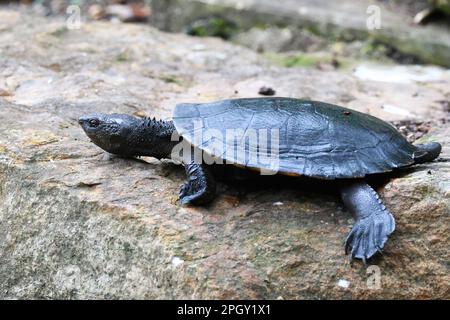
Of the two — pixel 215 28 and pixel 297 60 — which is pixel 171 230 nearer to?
pixel 297 60

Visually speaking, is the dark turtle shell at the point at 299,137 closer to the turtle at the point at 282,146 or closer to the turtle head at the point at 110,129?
the turtle at the point at 282,146

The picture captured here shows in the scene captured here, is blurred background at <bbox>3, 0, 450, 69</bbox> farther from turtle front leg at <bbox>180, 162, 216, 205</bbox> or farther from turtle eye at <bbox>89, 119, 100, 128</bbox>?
turtle front leg at <bbox>180, 162, 216, 205</bbox>

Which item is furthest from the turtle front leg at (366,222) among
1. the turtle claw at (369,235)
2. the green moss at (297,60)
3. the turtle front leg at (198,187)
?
the green moss at (297,60)

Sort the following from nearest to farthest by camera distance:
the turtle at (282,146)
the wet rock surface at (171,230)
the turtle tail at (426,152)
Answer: the wet rock surface at (171,230)
the turtle at (282,146)
the turtle tail at (426,152)

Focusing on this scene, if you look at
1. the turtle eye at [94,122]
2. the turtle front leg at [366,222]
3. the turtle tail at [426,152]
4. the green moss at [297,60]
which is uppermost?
the turtle eye at [94,122]

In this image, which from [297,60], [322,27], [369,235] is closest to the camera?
[369,235]

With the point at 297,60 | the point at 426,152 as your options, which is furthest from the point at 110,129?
the point at 297,60

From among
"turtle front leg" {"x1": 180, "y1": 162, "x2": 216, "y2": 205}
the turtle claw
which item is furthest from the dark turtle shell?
the turtle claw
